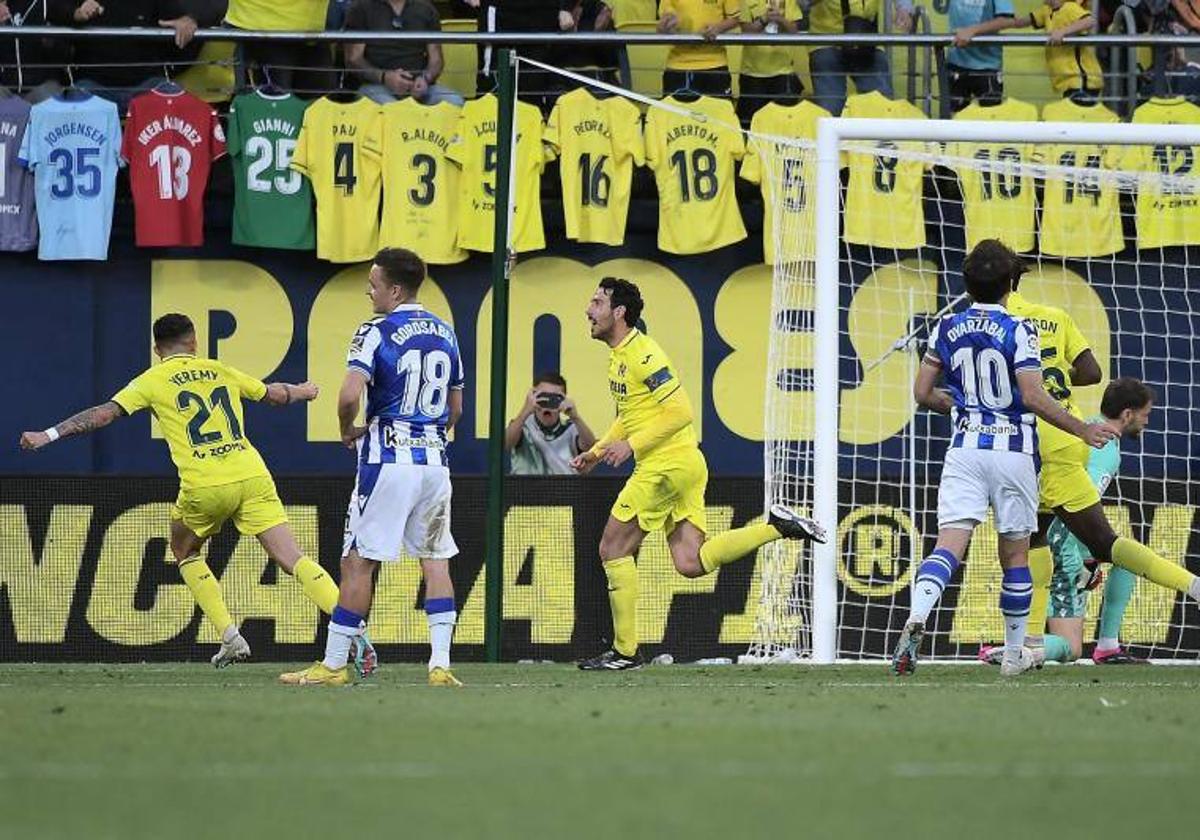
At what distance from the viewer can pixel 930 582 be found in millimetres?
10016

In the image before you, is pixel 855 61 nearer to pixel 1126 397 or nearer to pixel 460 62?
pixel 460 62

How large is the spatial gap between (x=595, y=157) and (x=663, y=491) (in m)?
4.29

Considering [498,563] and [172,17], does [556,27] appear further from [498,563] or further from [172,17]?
[498,563]

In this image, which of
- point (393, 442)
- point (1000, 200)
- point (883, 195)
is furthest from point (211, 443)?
point (1000, 200)

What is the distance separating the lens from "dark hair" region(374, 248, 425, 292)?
31.5 ft

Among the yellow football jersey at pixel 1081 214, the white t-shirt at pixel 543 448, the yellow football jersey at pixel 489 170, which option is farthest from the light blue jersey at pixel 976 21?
the white t-shirt at pixel 543 448

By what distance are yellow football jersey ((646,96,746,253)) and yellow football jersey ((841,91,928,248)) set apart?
31.1 inches

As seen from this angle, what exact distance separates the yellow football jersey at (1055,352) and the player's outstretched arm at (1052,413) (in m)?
1.03

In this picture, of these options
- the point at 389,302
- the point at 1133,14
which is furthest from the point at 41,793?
the point at 1133,14

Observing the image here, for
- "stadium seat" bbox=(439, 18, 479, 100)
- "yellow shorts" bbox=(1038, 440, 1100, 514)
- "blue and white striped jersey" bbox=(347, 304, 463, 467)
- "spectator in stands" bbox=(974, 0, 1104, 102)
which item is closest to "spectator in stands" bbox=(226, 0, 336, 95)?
"stadium seat" bbox=(439, 18, 479, 100)

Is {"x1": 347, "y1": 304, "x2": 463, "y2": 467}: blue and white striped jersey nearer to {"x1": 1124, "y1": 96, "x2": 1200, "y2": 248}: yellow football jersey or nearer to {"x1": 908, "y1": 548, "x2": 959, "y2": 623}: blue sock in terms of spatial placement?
{"x1": 908, "y1": 548, "x2": 959, "y2": 623}: blue sock

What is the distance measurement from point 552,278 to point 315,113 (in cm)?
203

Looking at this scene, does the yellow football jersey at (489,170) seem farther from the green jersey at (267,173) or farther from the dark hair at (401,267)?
the dark hair at (401,267)

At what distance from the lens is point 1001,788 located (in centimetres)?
529
